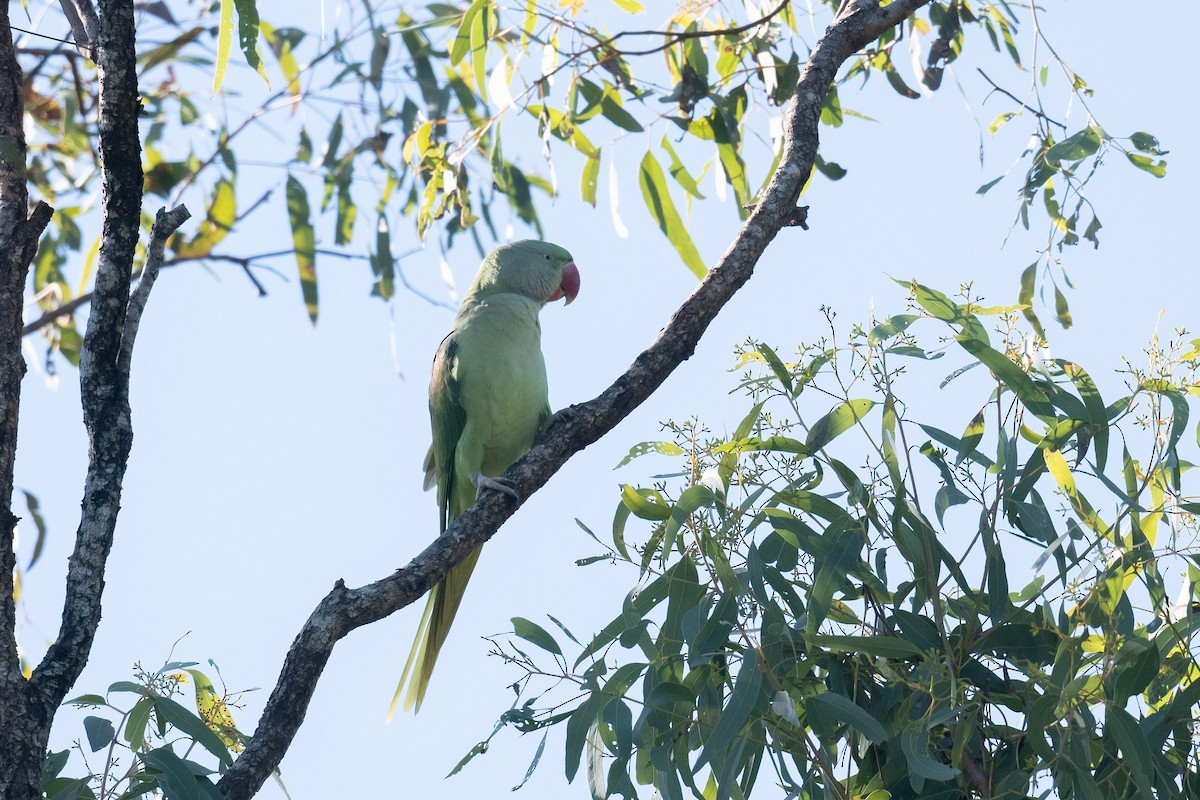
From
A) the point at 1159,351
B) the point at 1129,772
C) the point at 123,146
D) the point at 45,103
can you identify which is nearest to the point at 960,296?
the point at 1159,351

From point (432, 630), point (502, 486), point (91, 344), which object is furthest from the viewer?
point (432, 630)

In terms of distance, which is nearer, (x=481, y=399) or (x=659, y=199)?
(x=659, y=199)

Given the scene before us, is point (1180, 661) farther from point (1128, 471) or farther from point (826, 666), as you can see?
point (826, 666)

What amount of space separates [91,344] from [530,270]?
5.45 feet

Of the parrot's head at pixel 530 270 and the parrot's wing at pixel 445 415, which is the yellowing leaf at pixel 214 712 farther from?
the parrot's head at pixel 530 270

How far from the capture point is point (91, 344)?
1.60m

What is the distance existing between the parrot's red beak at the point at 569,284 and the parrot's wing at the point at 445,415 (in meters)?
0.48

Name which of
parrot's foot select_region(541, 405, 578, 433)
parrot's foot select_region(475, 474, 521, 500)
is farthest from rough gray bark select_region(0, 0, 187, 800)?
parrot's foot select_region(541, 405, 578, 433)

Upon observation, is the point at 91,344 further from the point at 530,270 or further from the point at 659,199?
the point at 530,270

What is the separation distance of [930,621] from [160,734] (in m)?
0.93

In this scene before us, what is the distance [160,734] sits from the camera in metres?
1.49

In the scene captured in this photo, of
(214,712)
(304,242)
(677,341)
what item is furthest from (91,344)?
(304,242)

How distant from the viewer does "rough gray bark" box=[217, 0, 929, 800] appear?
167 cm

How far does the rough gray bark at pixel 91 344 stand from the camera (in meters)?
1.38
